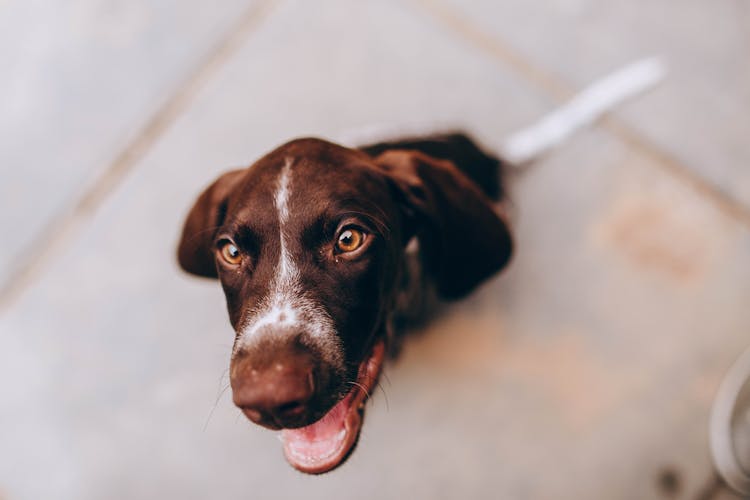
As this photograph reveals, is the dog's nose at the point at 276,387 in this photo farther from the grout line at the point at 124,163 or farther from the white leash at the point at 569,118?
the grout line at the point at 124,163

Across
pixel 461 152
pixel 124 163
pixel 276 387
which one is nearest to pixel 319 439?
pixel 276 387

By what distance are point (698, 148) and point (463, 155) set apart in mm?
1328

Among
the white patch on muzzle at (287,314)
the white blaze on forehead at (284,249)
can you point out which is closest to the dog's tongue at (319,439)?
the white patch on muzzle at (287,314)

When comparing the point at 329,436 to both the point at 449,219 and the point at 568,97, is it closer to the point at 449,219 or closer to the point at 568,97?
the point at 449,219

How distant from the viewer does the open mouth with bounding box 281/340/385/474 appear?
6.55ft

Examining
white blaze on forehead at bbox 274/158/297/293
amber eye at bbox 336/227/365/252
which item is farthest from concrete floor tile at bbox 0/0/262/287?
amber eye at bbox 336/227/365/252

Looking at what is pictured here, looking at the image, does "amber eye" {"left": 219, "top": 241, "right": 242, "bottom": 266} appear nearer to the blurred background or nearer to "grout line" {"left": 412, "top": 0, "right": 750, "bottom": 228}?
the blurred background

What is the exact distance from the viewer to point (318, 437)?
2029 mm

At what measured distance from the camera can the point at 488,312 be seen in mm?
2980

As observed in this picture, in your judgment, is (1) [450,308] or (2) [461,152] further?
(1) [450,308]

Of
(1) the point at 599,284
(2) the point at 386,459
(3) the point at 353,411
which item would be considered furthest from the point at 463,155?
(2) the point at 386,459

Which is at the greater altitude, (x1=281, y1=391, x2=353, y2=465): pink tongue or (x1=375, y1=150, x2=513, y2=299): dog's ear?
(x1=375, y1=150, x2=513, y2=299): dog's ear

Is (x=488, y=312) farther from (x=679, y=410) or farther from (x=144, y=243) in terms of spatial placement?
(x=144, y=243)

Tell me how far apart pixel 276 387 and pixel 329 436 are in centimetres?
50
